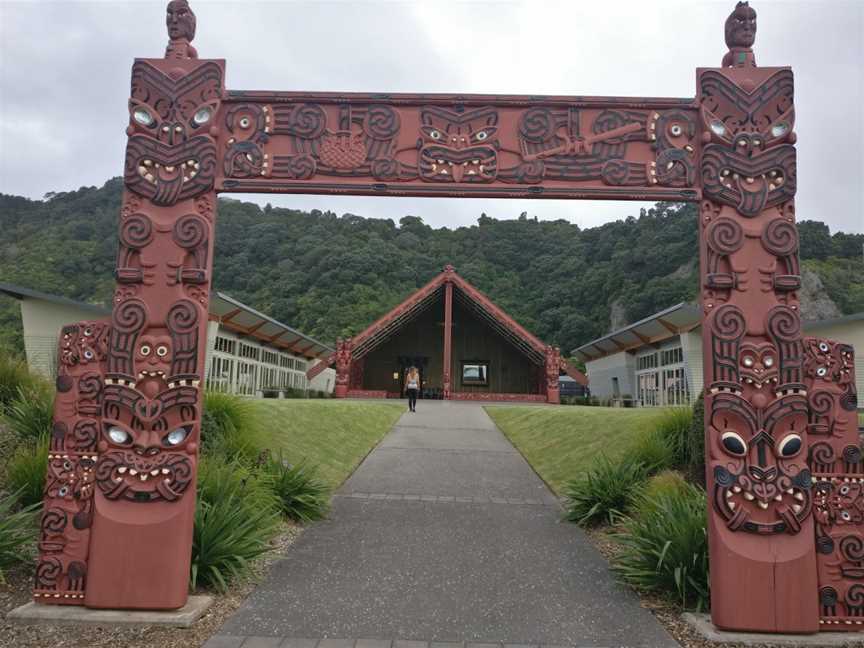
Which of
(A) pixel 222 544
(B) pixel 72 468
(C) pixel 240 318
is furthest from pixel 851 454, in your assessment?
(C) pixel 240 318

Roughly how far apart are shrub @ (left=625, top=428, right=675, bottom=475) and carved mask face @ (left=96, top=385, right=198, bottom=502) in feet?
18.0

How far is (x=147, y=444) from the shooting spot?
457 centimetres

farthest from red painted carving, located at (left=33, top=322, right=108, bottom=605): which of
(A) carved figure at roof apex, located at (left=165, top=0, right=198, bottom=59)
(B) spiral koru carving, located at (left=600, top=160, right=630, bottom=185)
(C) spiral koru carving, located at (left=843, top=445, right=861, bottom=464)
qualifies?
(C) spiral koru carving, located at (left=843, top=445, right=861, bottom=464)

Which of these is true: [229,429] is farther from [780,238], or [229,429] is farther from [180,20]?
[780,238]

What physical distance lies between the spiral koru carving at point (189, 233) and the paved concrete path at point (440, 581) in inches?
112

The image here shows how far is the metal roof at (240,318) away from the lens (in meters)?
19.7

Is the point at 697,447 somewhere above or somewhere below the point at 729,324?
below

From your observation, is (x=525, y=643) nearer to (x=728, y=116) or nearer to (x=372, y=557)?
(x=372, y=557)

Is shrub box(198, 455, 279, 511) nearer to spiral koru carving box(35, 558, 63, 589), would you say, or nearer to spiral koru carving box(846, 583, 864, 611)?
spiral koru carving box(35, 558, 63, 589)

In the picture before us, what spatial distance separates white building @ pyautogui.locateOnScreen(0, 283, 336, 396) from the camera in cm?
1977

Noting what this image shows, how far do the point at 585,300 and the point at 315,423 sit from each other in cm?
5183

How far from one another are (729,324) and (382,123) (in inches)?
128

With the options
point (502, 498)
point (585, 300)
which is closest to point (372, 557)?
point (502, 498)

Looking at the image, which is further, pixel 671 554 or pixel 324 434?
pixel 324 434
